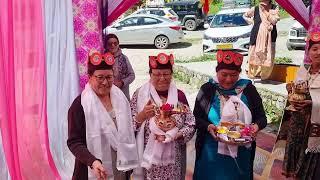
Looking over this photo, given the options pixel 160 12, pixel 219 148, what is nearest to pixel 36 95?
pixel 219 148

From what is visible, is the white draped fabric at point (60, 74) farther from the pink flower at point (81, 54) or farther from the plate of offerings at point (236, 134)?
the plate of offerings at point (236, 134)

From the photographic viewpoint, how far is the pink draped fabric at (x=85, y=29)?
5.06 meters

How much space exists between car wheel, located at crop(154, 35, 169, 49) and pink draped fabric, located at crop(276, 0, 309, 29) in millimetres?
11762

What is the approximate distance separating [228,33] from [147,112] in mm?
11089

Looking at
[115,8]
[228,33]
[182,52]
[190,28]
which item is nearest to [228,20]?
[228,33]

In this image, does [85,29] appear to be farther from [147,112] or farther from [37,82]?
[147,112]

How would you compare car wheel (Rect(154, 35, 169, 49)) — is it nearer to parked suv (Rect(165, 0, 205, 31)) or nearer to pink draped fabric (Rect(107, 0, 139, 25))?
parked suv (Rect(165, 0, 205, 31))

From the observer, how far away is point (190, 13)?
73.4ft

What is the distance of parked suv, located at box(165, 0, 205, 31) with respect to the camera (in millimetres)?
22109

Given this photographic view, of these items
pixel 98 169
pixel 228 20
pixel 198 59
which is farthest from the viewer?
pixel 228 20

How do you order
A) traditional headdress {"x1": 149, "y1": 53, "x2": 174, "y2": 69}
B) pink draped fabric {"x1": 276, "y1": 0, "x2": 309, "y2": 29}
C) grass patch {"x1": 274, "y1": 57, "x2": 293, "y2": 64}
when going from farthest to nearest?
grass patch {"x1": 274, "y1": 57, "x2": 293, "y2": 64} < pink draped fabric {"x1": 276, "y1": 0, "x2": 309, "y2": 29} < traditional headdress {"x1": 149, "y1": 53, "x2": 174, "y2": 69}

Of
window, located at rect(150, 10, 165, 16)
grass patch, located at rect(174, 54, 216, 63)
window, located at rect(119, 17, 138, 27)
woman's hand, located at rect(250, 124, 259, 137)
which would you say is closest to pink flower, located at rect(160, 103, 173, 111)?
woman's hand, located at rect(250, 124, 259, 137)

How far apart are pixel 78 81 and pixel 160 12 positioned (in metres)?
14.1

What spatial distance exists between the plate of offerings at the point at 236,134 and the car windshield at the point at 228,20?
36.8ft
